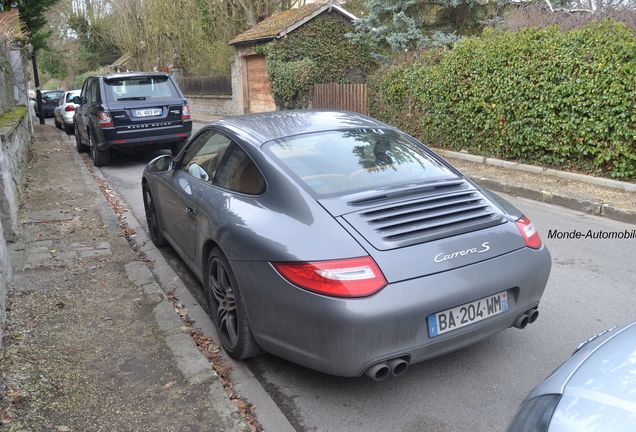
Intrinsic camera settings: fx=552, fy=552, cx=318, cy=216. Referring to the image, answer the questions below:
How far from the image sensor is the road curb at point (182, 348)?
3.03 m

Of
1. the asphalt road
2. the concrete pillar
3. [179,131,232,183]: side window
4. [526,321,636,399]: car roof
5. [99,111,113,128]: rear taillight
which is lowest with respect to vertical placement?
the asphalt road

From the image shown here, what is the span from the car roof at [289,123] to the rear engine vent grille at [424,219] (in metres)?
1.12

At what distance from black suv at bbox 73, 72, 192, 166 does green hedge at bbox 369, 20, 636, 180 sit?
194 inches

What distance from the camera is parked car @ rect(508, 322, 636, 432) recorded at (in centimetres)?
178

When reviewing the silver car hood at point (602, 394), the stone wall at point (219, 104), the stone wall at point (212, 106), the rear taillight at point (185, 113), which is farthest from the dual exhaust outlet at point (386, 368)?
the stone wall at point (212, 106)

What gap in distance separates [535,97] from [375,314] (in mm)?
7534

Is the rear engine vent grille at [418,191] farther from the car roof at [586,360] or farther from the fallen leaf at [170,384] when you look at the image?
the fallen leaf at [170,384]

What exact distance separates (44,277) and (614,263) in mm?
5347

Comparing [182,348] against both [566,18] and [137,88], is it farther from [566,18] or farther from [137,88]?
[566,18]

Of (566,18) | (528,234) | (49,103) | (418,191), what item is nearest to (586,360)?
(528,234)

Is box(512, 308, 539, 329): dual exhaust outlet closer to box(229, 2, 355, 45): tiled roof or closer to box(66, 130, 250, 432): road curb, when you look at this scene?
box(66, 130, 250, 432): road curb

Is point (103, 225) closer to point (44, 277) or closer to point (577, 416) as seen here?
point (44, 277)

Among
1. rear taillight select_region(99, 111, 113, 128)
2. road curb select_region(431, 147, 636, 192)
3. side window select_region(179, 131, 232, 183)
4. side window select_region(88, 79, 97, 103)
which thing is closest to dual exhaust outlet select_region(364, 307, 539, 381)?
side window select_region(179, 131, 232, 183)

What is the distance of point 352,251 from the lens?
9.61ft
